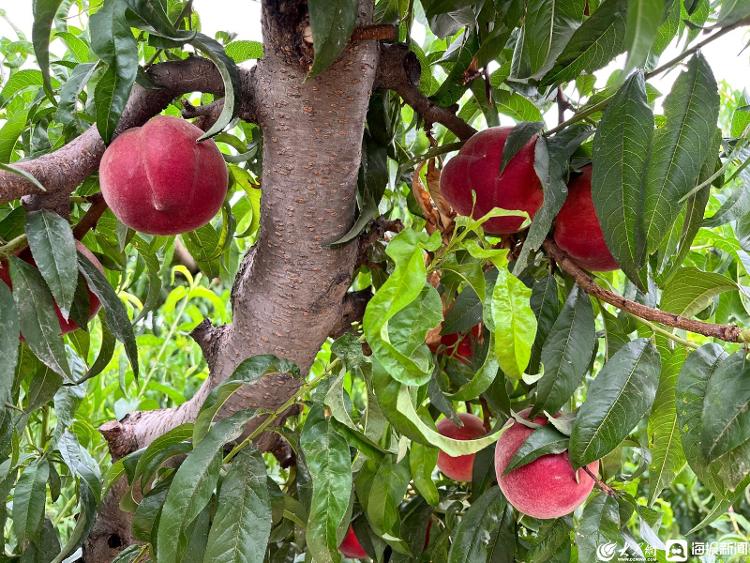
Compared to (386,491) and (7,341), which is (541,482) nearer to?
(386,491)

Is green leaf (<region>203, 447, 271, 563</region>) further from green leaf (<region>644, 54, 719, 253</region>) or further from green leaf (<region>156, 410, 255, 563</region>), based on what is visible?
green leaf (<region>644, 54, 719, 253</region>)

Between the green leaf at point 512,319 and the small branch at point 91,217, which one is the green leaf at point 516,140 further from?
the small branch at point 91,217

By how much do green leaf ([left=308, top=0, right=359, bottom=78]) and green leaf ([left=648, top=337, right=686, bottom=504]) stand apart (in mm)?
395

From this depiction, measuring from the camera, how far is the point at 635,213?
1.61ft

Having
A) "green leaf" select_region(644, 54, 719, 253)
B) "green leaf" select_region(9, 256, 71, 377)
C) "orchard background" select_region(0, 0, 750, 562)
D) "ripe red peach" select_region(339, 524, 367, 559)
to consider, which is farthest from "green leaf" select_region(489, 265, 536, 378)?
"ripe red peach" select_region(339, 524, 367, 559)

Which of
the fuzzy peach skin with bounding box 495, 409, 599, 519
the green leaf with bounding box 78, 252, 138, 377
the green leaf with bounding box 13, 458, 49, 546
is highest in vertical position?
the green leaf with bounding box 78, 252, 138, 377

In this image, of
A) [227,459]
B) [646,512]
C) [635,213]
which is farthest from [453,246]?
[646,512]

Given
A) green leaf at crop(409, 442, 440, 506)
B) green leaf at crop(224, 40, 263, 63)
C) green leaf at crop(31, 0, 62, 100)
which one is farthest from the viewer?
green leaf at crop(224, 40, 263, 63)

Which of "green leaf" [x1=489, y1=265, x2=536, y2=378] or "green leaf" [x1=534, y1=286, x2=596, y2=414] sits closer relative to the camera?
"green leaf" [x1=489, y1=265, x2=536, y2=378]

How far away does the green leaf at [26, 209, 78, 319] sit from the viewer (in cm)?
51

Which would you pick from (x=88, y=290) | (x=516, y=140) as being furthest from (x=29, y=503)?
(x=516, y=140)

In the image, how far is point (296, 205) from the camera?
0.60 metres

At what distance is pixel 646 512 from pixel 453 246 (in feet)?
1.18

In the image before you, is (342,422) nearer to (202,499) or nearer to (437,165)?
(202,499)
